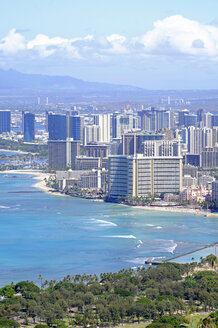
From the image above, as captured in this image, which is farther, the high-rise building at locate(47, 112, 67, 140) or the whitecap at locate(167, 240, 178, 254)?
the high-rise building at locate(47, 112, 67, 140)

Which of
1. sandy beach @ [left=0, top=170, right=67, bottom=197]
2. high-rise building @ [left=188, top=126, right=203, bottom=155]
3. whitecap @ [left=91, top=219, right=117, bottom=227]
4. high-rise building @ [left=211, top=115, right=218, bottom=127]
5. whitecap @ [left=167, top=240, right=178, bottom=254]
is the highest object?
high-rise building @ [left=211, top=115, right=218, bottom=127]

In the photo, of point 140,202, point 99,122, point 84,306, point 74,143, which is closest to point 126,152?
point 74,143

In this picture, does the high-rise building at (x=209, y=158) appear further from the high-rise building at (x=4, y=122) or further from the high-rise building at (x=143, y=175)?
the high-rise building at (x=4, y=122)

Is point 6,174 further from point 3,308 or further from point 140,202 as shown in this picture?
point 3,308

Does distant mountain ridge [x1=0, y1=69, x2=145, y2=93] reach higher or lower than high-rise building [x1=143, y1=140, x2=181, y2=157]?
higher

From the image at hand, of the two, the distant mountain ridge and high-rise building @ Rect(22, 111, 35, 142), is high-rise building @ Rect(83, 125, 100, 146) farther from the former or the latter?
the distant mountain ridge

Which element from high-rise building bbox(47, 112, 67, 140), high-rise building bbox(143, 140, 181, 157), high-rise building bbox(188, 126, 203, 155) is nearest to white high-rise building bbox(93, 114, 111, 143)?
high-rise building bbox(47, 112, 67, 140)
